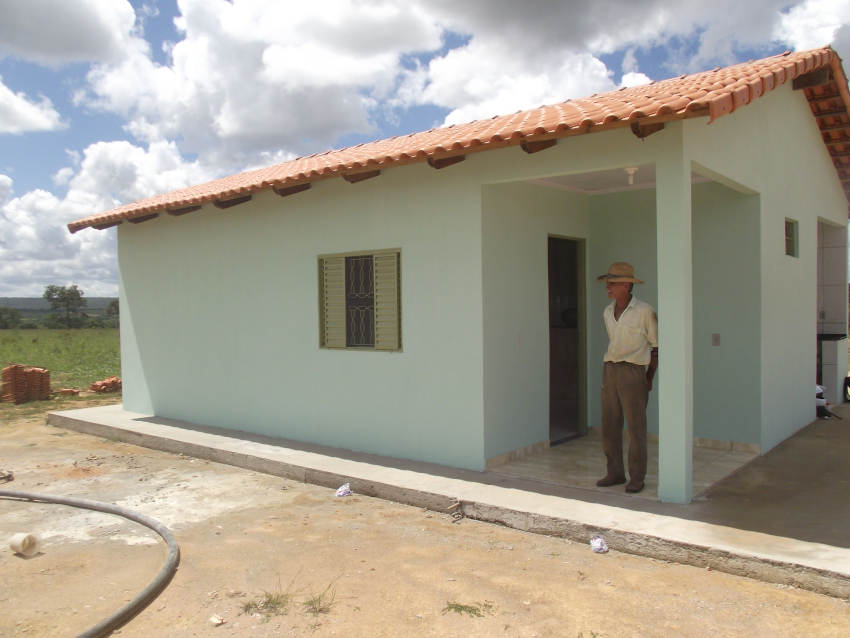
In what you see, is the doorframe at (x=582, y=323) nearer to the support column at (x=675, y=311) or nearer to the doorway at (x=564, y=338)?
the doorway at (x=564, y=338)

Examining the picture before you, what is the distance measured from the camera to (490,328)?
271 inches

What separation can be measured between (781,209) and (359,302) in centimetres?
494

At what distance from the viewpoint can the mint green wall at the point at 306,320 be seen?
6980 millimetres

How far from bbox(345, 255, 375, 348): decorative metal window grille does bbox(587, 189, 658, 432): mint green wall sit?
2651 millimetres

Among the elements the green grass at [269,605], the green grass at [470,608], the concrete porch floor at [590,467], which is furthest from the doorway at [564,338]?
the green grass at [269,605]

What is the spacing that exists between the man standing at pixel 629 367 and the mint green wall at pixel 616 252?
2.21 metres

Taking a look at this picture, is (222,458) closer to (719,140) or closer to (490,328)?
(490,328)

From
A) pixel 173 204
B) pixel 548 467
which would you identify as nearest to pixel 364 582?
pixel 548 467

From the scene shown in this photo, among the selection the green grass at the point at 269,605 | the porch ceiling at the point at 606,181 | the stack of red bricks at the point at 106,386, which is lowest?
the green grass at the point at 269,605

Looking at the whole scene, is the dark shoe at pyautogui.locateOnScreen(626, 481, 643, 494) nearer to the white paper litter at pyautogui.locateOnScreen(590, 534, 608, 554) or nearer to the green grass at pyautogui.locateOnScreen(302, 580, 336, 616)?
the white paper litter at pyautogui.locateOnScreen(590, 534, 608, 554)

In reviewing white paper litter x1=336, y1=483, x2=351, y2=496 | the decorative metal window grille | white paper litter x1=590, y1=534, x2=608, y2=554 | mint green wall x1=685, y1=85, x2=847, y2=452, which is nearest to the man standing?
white paper litter x1=590, y1=534, x2=608, y2=554

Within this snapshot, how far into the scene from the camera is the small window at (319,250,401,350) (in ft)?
24.7

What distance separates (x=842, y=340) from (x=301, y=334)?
8528 mm

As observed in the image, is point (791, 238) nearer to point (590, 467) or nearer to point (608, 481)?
point (590, 467)
